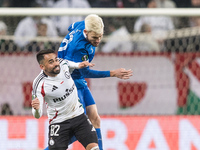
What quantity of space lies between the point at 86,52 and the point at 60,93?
53 cm

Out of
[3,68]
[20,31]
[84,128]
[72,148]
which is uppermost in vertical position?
[20,31]

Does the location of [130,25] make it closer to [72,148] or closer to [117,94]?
[117,94]

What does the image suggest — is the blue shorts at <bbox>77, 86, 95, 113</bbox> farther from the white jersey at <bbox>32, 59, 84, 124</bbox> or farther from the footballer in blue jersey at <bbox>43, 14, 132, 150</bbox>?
the white jersey at <bbox>32, 59, 84, 124</bbox>

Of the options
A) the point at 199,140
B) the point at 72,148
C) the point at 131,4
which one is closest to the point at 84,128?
the point at 72,148

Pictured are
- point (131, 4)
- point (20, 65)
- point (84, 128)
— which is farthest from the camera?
point (131, 4)

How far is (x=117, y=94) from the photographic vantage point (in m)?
7.66

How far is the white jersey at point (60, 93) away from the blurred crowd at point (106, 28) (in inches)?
91.2

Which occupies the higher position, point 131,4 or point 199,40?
point 131,4

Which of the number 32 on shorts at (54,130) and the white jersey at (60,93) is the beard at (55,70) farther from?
the number 32 on shorts at (54,130)

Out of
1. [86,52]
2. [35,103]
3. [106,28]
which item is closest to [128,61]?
[106,28]

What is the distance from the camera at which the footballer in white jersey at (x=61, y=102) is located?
4926 mm

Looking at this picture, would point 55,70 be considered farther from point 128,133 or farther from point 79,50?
point 128,133

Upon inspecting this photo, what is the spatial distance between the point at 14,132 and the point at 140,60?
215cm

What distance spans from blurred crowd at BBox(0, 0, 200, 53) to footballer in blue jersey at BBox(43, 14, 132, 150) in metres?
1.94
